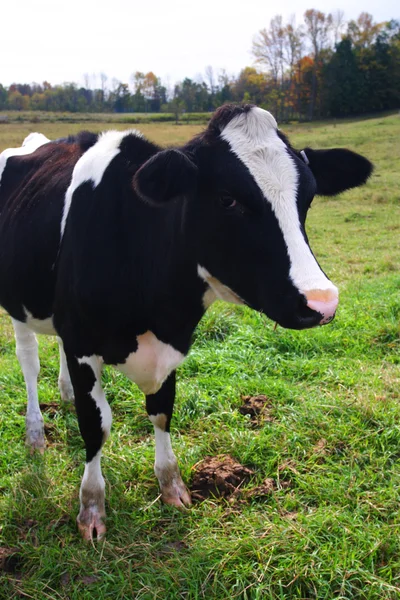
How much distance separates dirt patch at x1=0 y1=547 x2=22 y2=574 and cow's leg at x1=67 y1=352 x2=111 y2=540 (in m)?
0.35

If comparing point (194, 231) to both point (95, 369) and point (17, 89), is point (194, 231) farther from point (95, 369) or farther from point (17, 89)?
point (17, 89)

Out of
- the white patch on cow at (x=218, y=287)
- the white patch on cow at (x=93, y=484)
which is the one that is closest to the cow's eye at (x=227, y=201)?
the white patch on cow at (x=218, y=287)

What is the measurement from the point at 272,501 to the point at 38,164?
280 centimetres

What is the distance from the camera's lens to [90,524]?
2.93 metres

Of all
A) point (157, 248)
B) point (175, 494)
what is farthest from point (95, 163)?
point (175, 494)

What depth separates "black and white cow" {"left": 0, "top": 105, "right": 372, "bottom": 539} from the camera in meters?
2.22

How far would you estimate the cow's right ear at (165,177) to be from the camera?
230 centimetres

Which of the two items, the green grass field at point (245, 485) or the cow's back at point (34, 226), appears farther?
the cow's back at point (34, 226)

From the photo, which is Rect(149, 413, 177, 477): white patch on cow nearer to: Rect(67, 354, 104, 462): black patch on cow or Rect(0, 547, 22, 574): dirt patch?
Rect(67, 354, 104, 462): black patch on cow

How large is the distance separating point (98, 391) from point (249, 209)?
1.44 meters

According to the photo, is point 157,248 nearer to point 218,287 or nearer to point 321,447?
point 218,287

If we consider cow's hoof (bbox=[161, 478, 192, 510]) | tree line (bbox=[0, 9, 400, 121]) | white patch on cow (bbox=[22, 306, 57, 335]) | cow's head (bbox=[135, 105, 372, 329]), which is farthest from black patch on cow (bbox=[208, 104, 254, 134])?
tree line (bbox=[0, 9, 400, 121])

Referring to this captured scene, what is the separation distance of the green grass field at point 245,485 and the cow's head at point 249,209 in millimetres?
1119

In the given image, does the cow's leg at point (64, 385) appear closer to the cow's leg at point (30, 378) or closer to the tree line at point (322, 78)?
the cow's leg at point (30, 378)
